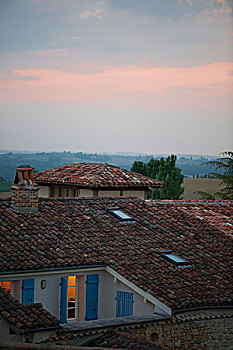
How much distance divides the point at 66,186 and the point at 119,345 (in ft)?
51.4

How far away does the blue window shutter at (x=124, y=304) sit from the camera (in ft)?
54.0

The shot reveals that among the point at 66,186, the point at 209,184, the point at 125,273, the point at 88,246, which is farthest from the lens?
the point at 209,184

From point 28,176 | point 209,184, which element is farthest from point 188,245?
point 209,184

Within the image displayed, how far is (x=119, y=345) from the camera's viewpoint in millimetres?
13297

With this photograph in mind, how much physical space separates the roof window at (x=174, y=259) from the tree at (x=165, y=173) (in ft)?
112

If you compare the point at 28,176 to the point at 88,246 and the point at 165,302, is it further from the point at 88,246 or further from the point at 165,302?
the point at 165,302

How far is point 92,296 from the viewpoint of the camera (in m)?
17.0

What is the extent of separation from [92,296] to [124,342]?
12.1 ft

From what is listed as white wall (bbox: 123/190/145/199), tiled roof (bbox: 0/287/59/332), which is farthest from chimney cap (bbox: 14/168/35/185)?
white wall (bbox: 123/190/145/199)

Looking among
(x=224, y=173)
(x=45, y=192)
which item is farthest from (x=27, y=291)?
(x=224, y=173)

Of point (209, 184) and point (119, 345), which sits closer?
point (119, 345)

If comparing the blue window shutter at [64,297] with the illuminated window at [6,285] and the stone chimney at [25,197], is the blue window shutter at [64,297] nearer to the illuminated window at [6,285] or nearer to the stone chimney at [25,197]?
the illuminated window at [6,285]

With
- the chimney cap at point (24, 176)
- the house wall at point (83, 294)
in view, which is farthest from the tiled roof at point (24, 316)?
the chimney cap at point (24, 176)

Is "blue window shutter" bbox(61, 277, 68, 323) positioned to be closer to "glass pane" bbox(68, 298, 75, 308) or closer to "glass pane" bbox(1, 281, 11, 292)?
"glass pane" bbox(68, 298, 75, 308)
